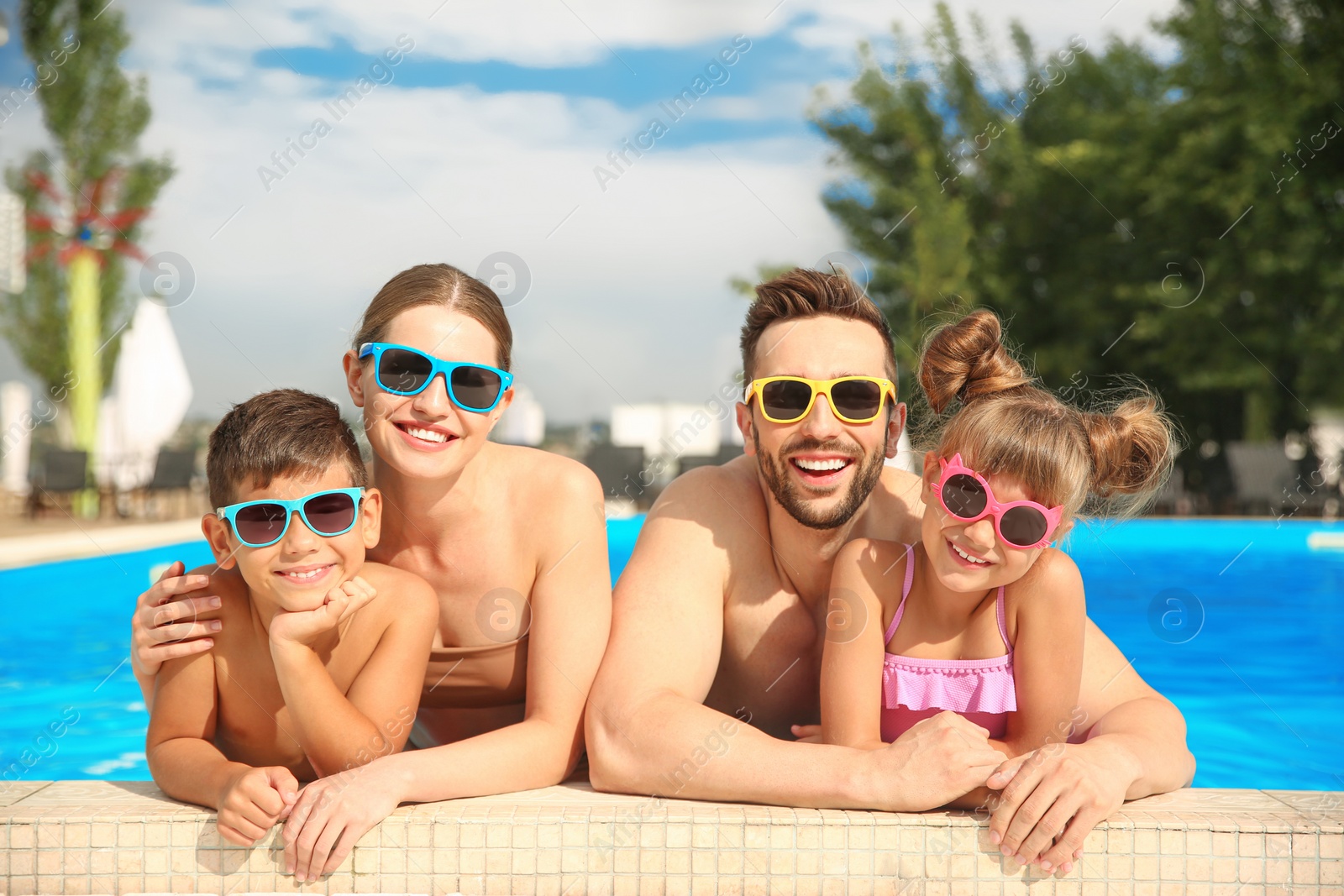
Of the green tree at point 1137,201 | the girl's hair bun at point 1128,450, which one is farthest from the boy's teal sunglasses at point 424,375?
the green tree at point 1137,201

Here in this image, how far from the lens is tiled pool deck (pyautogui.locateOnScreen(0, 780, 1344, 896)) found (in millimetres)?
2367

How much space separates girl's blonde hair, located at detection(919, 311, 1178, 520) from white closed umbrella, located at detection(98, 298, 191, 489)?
649 inches

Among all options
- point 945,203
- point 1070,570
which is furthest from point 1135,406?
point 945,203

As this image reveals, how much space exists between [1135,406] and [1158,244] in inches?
823

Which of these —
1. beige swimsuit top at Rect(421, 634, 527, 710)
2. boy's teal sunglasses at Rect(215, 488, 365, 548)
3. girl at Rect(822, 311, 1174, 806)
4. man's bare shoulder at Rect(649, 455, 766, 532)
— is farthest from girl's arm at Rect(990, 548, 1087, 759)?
boy's teal sunglasses at Rect(215, 488, 365, 548)

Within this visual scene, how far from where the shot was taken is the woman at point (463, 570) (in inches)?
97.3

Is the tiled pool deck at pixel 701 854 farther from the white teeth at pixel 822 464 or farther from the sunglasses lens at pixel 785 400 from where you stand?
the sunglasses lens at pixel 785 400

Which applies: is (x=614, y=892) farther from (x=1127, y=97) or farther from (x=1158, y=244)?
(x=1127, y=97)

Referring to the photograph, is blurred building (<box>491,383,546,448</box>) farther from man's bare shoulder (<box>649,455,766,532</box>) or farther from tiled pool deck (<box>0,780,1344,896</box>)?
tiled pool deck (<box>0,780,1344,896</box>)

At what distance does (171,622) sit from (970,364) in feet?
7.61

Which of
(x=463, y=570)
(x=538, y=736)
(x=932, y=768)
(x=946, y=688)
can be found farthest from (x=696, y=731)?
(x=463, y=570)

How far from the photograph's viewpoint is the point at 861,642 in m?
2.60

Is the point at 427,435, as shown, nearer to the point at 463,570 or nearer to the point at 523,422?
the point at 463,570

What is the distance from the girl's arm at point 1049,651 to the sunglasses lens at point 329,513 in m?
1.76
